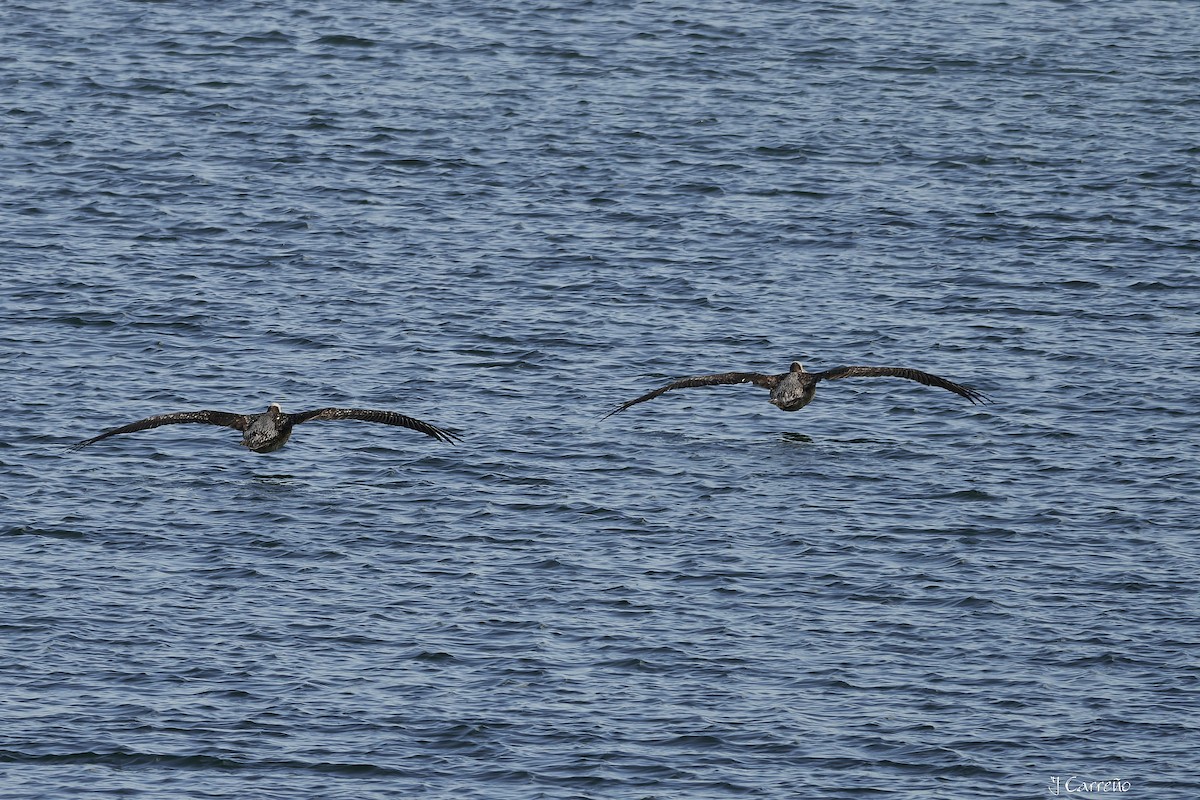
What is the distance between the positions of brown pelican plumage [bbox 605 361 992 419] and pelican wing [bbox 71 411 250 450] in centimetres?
609

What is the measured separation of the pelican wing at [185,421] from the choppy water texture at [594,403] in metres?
0.94

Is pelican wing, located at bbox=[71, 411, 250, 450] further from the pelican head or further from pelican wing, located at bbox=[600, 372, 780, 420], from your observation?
the pelican head

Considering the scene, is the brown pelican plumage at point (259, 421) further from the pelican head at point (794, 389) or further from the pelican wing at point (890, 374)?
the pelican wing at point (890, 374)

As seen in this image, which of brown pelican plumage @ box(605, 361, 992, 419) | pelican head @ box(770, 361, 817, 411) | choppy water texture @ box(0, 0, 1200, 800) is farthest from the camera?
pelican head @ box(770, 361, 817, 411)

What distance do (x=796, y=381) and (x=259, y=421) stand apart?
901cm

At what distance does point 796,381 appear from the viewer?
114 ft

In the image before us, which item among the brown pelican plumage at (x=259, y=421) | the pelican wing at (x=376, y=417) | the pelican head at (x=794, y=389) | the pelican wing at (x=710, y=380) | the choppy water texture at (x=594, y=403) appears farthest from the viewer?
the pelican head at (x=794, y=389)

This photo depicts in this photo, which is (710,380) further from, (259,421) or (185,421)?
(185,421)

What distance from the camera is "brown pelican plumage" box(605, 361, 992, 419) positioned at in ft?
109

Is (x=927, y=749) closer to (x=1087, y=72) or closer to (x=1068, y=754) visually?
(x=1068, y=754)

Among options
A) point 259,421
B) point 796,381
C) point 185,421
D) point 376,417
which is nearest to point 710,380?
point 796,381

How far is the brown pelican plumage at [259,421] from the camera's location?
101 feet

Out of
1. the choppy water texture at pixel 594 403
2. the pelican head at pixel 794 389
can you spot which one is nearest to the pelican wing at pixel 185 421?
the choppy water texture at pixel 594 403

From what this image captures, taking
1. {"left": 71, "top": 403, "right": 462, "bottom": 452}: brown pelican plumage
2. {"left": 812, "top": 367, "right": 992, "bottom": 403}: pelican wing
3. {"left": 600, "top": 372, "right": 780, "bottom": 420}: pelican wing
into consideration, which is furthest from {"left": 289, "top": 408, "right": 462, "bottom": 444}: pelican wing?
{"left": 812, "top": 367, "right": 992, "bottom": 403}: pelican wing
